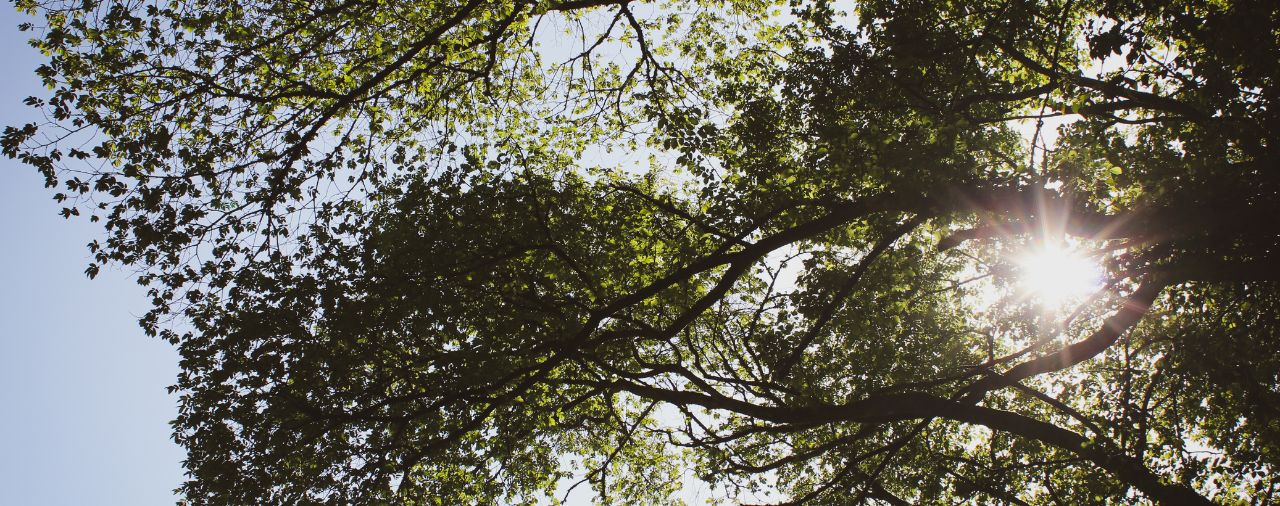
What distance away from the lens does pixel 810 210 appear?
11.4 meters

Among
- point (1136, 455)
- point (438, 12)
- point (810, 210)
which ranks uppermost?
point (438, 12)

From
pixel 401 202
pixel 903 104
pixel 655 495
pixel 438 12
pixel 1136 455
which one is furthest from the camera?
pixel 655 495

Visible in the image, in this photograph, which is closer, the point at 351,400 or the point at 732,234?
the point at 351,400

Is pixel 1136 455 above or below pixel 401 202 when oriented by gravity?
below

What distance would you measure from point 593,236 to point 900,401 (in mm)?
5988

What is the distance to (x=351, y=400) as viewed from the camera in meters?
10.2

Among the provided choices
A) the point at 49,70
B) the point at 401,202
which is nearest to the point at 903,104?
the point at 401,202

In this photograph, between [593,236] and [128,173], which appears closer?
[128,173]

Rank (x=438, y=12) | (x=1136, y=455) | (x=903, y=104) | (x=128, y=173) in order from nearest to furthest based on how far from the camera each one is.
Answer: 1. (x=1136, y=455)
2. (x=128, y=173)
3. (x=903, y=104)
4. (x=438, y=12)

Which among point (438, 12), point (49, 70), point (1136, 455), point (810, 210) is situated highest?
point (438, 12)

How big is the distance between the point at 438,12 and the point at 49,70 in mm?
5855

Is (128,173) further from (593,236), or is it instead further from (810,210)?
(810,210)

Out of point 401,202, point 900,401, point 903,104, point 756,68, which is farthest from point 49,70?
point 900,401

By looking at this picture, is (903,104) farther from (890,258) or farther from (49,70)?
(49,70)
